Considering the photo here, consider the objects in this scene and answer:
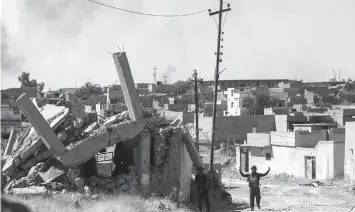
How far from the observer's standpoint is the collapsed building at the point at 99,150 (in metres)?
13.0

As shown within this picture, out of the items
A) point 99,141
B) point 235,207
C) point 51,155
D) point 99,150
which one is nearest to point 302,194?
point 235,207

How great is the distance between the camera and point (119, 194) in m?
13.6

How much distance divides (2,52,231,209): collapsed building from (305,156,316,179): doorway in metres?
16.2

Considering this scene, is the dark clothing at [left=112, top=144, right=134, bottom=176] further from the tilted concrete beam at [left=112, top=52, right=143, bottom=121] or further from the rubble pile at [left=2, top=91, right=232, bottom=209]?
the tilted concrete beam at [left=112, top=52, right=143, bottom=121]

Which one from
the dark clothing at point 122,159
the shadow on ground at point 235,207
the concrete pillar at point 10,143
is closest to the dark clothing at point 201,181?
the shadow on ground at point 235,207

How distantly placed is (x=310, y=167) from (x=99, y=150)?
20410mm

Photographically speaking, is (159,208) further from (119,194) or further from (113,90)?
(113,90)

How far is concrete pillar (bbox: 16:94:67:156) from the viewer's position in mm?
12625

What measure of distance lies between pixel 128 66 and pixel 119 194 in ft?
11.6

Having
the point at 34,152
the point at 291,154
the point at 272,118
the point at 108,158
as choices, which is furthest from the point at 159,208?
the point at 272,118

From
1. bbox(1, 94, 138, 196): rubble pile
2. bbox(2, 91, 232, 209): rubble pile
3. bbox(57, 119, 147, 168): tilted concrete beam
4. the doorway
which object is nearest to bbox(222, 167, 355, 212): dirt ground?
the doorway

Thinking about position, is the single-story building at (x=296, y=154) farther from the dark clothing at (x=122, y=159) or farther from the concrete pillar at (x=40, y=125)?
the concrete pillar at (x=40, y=125)

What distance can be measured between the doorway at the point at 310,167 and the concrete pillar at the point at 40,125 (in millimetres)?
21294

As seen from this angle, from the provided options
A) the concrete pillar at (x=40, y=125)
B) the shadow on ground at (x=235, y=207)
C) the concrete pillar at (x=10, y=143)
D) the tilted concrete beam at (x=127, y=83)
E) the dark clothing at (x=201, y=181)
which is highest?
the tilted concrete beam at (x=127, y=83)
